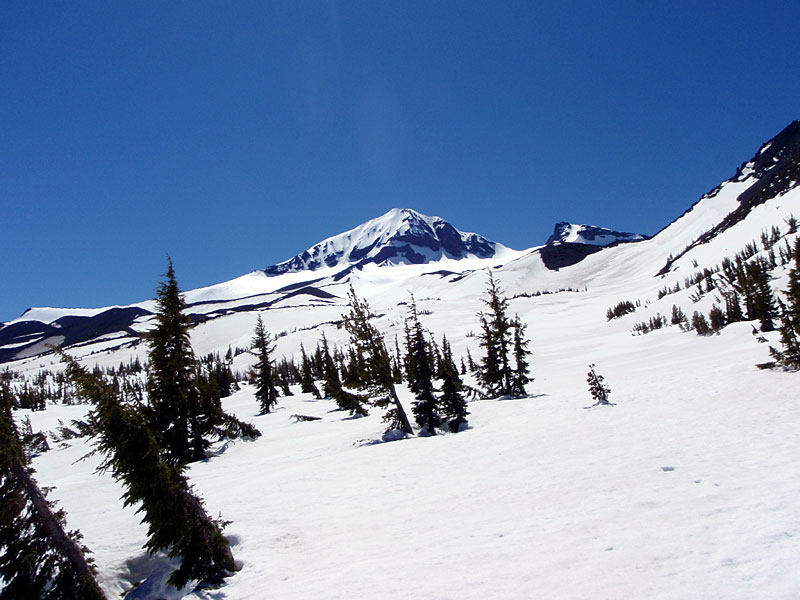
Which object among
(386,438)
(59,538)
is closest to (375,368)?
(386,438)

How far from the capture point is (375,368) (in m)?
19.7

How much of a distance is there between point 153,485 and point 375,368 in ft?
43.1

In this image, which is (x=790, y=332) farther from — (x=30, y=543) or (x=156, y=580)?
(x=30, y=543)

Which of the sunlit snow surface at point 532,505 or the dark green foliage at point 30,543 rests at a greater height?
the dark green foliage at point 30,543

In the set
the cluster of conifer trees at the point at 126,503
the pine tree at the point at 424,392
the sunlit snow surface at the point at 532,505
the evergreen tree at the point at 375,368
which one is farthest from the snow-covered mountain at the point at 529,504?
the pine tree at the point at 424,392

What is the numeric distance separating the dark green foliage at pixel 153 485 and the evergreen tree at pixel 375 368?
1245 centimetres

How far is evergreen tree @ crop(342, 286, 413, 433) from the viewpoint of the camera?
19.6 metres

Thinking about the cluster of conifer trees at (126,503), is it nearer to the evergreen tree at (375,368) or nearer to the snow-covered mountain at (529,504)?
the snow-covered mountain at (529,504)

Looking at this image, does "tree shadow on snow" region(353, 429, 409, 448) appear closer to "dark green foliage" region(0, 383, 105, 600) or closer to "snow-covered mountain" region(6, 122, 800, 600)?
"snow-covered mountain" region(6, 122, 800, 600)

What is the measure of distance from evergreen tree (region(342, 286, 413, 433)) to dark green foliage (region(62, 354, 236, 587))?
12.4 metres

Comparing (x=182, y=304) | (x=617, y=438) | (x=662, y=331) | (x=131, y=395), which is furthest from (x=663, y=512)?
(x=662, y=331)

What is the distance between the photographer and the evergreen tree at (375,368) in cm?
1959

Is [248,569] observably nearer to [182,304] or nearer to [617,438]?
[617,438]

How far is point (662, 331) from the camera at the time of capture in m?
47.6
